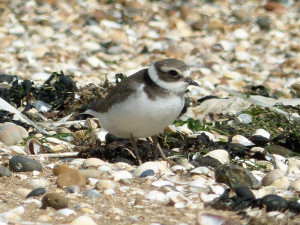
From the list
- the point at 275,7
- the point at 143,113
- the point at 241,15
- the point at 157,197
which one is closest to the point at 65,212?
the point at 157,197

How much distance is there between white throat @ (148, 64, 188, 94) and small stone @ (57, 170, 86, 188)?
944 mm

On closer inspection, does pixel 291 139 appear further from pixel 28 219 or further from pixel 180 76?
pixel 28 219

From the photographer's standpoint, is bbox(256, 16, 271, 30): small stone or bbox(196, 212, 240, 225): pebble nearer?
bbox(196, 212, 240, 225): pebble

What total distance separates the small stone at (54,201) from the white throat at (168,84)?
51.5 inches

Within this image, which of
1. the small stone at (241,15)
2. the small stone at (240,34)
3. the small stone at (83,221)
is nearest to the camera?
the small stone at (83,221)

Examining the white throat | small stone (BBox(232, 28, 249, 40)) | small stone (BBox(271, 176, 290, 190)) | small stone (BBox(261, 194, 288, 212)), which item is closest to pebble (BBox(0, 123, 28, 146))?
the white throat

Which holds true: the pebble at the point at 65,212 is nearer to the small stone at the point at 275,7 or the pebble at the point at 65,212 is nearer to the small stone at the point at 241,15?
the small stone at the point at 241,15

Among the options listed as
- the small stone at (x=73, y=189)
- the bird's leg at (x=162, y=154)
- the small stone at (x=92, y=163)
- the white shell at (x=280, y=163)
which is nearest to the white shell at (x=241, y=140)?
the white shell at (x=280, y=163)

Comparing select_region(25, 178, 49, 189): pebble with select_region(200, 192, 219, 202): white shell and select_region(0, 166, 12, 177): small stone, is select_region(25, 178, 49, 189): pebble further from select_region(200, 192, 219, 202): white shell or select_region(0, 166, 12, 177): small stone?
select_region(200, 192, 219, 202): white shell

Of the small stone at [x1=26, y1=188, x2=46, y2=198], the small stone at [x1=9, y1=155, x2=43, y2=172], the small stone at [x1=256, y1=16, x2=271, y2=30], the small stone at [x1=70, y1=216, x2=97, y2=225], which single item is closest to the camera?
the small stone at [x1=70, y1=216, x2=97, y2=225]

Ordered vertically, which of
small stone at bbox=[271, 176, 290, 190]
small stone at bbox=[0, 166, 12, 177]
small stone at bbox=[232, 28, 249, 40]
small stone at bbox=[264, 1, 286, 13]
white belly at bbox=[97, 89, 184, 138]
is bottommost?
small stone at bbox=[271, 176, 290, 190]

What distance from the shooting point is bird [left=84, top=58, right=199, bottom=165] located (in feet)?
14.8

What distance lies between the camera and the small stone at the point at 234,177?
4.10m

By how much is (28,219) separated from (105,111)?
1535 millimetres
